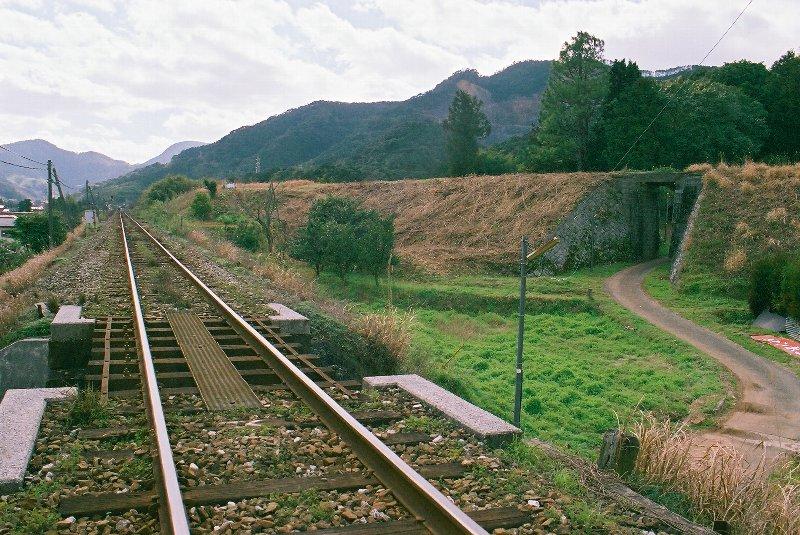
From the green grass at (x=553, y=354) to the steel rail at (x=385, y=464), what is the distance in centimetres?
355

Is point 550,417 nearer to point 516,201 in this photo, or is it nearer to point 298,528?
point 298,528

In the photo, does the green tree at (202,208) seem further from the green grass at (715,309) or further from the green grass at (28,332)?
the green grass at (28,332)

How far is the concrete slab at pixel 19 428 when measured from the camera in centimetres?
408

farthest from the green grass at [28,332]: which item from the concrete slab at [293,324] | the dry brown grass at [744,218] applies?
the dry brown grass at [744,218]

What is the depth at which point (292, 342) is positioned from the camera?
8516mm

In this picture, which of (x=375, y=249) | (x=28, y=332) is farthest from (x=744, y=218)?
(x=28, y=332)

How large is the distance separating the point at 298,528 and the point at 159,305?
26.6 ft

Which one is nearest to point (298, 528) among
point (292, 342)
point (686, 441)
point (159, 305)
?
point (686, 441)

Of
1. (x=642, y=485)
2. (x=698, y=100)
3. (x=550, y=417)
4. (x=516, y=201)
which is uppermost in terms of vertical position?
(x=698, y=100)

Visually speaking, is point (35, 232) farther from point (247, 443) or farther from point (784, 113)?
point (784, 113)

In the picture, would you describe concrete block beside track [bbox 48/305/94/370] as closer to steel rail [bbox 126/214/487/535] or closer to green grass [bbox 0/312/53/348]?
green grass [bbox 0/312/53/348]

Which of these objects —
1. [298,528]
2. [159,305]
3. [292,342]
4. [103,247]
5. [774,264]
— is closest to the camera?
[298,528]

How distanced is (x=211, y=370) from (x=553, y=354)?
418 inches

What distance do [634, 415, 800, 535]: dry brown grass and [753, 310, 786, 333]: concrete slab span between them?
1300 cm
